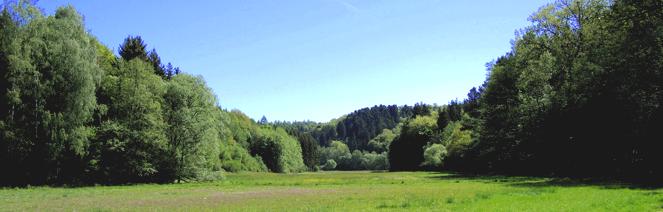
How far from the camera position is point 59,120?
46.8 metres

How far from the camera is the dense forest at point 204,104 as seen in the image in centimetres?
3822

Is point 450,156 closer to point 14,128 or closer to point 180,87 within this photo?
point 180,87

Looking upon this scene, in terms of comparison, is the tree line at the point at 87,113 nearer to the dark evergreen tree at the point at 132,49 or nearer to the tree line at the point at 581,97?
the dark evergreen tree at the point at 132,49

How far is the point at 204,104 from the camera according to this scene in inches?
2534

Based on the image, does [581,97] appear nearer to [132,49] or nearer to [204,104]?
[204,104]

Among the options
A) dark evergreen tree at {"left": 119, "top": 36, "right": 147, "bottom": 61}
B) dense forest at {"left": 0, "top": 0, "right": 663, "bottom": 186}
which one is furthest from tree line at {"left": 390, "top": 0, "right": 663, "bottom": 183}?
dark evergreen tree at {"left": 119, "top": 36, "right": 147, "bottom": 61}

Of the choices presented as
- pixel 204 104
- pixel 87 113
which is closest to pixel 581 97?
pixel 204 104

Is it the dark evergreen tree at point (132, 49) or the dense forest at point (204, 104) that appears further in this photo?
the dark evergreen tree at point (132, 49)

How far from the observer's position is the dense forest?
38.2m

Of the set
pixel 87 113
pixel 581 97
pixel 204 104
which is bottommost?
pixel 87 113

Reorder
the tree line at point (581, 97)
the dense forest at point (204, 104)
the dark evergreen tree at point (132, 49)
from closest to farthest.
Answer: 1. the tree line at point (581, 97)
2. the dense forest at point (204, 104)
3. the dark evergreen tree at point (132, 49)

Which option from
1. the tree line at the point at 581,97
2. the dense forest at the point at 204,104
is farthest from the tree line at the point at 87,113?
the tree line at the point at 581,97

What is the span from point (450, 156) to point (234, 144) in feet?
179

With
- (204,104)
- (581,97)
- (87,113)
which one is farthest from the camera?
(204,104)
